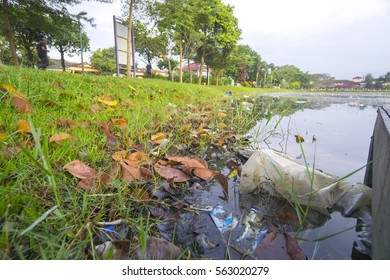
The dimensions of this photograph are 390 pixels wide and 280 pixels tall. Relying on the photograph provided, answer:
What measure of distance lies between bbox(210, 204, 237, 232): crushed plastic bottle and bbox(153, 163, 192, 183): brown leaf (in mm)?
210

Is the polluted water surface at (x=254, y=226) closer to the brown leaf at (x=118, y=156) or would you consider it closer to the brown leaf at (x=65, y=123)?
the brown leaf at (x=118, y=156)

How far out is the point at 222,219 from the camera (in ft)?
2.74

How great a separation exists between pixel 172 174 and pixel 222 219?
32cm

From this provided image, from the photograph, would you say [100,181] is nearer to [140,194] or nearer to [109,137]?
[140,194]

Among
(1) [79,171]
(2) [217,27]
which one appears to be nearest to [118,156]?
(1) [79,171]

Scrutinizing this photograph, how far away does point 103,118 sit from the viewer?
1.70m

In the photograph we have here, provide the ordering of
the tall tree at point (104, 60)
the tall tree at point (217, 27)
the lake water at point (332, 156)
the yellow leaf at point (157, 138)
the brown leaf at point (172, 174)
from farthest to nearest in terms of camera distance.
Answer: the tall tree at point (104, 60), the tall tree at point (217, 27), the yellow leaf at point (157, 138), the brown leaf at point (172, 174), the lake water at point (332, 156)

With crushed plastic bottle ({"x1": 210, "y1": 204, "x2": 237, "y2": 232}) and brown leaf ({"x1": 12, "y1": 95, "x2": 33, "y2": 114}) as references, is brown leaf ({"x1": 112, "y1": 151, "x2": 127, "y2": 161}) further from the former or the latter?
brown leaf ({"x1": 12, "y1": 95, "x2": 33, "y2": 114})

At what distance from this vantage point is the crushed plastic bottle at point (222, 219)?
792 millimetres

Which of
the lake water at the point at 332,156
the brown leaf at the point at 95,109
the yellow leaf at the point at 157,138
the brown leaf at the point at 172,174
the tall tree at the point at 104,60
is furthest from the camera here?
the tall tree at the point at 104,60

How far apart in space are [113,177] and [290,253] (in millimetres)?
699

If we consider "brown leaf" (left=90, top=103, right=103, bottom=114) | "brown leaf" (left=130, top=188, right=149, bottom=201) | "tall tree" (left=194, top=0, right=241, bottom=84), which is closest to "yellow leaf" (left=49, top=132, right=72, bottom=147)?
"brown leaf" (left=130, top=188, right=149, bottom=201)

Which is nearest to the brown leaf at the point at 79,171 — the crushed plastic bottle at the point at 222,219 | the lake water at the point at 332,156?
the crushed plastic bottle at the point at 222,219

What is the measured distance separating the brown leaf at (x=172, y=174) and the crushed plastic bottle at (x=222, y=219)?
21 cm
